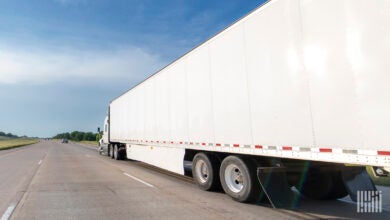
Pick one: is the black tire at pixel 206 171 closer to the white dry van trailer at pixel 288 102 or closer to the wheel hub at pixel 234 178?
the white dry van trailer at pixel 288 102

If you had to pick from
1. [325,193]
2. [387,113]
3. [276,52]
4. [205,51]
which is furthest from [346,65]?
[205,51]

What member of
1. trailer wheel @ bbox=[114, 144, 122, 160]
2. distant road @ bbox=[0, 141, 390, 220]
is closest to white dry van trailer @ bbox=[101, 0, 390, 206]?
distant road @ bbox=[0, 141, 390, 220]

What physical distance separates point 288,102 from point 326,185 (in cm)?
296

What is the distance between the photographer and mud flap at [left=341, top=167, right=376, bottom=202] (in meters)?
6.82

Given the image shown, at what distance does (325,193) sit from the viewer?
7871 mm

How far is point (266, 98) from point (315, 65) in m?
1.38

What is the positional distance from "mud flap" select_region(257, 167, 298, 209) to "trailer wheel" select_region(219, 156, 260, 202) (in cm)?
36

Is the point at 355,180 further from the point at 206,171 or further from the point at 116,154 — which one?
the point at 116,154

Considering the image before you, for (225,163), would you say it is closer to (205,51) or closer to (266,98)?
(266,98)

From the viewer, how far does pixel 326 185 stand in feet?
25.7

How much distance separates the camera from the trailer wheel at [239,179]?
24.1 ft

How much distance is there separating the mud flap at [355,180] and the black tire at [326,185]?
660 mm

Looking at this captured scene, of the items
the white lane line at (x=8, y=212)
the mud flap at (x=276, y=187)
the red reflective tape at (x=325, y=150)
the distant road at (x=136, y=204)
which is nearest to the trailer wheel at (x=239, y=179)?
the distant road at (x=136, y=204)

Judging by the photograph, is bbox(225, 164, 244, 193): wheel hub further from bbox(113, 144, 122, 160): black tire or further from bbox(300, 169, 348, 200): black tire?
bbox(113, 144, 122, 160): black tire
